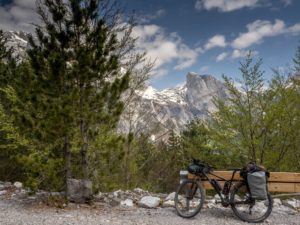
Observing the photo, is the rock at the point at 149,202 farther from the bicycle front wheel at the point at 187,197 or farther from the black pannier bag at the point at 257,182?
the black pannier bag at the point at 257,182

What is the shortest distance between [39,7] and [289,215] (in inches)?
305

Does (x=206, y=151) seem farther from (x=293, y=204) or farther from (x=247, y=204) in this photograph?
(x=247, y=204)

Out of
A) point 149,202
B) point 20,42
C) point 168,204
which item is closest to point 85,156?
point 149,202

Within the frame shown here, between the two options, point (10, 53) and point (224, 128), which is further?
point (10, 53)

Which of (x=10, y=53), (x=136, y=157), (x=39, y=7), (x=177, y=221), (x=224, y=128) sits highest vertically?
(x=10, y=53)

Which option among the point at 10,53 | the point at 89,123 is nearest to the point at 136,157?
the point at 89,123

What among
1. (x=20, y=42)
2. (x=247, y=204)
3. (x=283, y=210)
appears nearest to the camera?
(x=247, y=204)

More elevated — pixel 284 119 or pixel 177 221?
pixel 284 119

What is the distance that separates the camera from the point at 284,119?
44.0 feet

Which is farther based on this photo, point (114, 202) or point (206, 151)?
point (206, 151)

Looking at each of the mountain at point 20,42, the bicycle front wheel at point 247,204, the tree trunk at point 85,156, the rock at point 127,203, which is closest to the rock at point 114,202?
the rock at point 127,203

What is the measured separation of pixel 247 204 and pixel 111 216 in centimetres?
294

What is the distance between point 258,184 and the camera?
7074 millimetres

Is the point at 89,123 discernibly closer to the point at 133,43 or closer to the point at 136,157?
the point at 133,43
